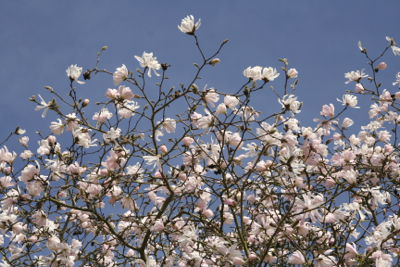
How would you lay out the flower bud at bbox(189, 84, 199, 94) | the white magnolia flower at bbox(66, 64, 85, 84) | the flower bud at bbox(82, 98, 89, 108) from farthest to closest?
the flower bud at bbox(82, 98, 89, 108) < the white magnolia flower at bbox(66, 64, 85, 84) < the flower bud at bbox(189, 84, 199, 94)

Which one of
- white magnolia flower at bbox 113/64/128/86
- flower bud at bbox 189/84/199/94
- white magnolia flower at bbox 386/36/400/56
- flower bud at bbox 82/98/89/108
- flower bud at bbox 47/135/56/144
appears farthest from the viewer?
white magnolia flower at bbox 386/36/400/56

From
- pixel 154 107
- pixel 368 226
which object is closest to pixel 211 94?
pixel 154 107

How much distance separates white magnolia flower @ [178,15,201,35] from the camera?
270cm

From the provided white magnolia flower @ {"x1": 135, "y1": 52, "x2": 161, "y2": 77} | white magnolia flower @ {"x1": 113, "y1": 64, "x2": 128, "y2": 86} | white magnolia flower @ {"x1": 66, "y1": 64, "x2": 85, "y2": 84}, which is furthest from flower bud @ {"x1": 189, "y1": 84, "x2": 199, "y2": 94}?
white magnolia flower @ {"x1": 66, "y1": 64, "x2": 85, "y2": 84}

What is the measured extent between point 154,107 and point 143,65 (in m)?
0.35

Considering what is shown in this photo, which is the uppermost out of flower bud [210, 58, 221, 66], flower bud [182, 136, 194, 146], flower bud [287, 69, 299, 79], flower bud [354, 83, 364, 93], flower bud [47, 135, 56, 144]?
flower bud [354, 83, 364, 93]

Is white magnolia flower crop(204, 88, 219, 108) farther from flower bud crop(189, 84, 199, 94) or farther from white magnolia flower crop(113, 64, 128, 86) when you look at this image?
white magnolia flower crop(113, 64, 128, 86)

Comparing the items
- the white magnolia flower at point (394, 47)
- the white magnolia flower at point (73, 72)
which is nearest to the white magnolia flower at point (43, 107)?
the white magnolia flower at point (73, 72)

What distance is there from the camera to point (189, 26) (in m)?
2.70

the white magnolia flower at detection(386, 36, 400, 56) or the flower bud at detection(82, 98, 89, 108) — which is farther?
the white magnolia flower at detection(386, 36, 400, 56)

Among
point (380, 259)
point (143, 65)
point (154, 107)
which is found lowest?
point (380, 259)

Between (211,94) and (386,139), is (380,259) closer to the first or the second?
(211,94)

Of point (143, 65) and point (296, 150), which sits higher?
point (143, 65)

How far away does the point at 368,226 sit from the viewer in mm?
3818
